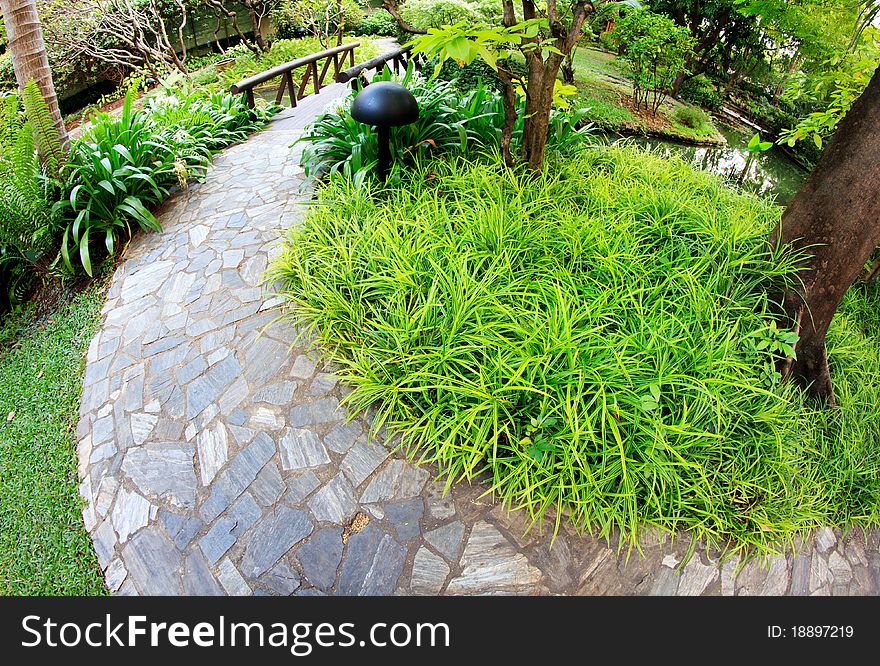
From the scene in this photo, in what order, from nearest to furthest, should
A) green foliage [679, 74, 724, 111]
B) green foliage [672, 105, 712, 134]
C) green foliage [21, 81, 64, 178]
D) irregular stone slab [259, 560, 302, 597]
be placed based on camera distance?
irregular stone slab [259, 560, 302, 597], green foliage [21, 81, 64, 178], green foliage [672, 105, 712, 134], green foliage [679, 74, 724, 111]

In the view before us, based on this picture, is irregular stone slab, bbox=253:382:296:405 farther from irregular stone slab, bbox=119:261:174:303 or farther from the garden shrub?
the garden shrub

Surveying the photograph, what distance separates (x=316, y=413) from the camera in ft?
8.13

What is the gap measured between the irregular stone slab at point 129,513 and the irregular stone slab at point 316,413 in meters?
0.75

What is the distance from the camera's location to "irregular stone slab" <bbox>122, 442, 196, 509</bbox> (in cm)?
229

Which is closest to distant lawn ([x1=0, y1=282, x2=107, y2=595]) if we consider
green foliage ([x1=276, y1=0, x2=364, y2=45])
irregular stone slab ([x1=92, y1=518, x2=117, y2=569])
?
irregular stone slab ([x1=92, y1=518, x2=117, y2=569])

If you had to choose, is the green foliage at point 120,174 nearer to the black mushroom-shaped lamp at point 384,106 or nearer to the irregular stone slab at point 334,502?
the black mushroom-shaped lamp at point 384,106

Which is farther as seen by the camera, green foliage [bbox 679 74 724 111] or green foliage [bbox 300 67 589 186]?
green foliage [bbox 679 74 724 111]

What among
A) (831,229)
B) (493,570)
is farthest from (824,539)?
(493,570)

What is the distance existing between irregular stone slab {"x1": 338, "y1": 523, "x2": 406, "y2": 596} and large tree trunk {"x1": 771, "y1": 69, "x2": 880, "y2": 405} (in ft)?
7.54

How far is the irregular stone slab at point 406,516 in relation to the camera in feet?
6.93

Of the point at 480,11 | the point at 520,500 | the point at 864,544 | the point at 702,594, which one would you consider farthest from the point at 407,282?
the point at 480,11

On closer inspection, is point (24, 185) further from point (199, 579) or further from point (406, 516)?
point (406, 516)

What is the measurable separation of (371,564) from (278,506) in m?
0.51

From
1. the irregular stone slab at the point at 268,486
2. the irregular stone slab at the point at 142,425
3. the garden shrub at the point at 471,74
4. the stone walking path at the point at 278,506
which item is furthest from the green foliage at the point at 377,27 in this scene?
the irregular stone slab at the point at 268,486
